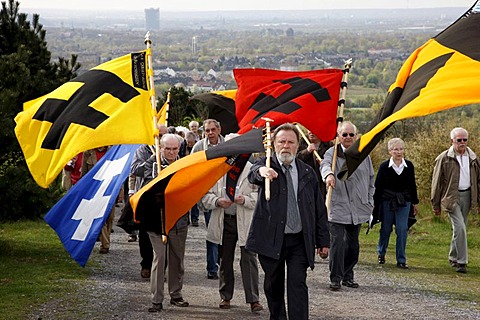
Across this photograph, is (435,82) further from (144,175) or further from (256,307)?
(144,175)

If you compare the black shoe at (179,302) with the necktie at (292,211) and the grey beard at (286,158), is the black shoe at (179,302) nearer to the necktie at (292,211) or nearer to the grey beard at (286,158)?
the necktie at (292,211)

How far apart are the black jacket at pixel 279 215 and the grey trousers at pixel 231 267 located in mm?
1372

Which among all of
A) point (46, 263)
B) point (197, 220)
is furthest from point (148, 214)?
point (197, 220)

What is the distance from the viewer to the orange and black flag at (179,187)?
10.4 metres

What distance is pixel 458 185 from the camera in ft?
45.4

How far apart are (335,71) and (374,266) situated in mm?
3077

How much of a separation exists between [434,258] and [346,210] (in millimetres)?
3631

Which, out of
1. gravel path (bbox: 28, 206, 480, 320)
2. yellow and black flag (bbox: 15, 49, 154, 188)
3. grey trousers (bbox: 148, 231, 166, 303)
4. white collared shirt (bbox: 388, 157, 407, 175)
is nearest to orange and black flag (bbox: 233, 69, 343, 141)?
yellow and black flag (bbox: 15, 49, 154, 188)

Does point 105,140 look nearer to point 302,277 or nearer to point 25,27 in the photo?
point 302,277

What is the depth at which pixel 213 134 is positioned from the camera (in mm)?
12766

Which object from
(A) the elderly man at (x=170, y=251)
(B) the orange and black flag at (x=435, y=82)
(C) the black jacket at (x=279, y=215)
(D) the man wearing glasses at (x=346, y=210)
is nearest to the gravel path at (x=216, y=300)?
(A) the elderly man at (x=170, y=251)

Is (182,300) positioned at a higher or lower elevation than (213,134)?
lower

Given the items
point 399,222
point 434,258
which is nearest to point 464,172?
point 399,222

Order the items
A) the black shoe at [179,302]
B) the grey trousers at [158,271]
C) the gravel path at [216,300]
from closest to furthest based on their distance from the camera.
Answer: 1. the gravel path at [216,300]
2. the grey trousers at [158,271]
3. the black shoe at [179,302]
